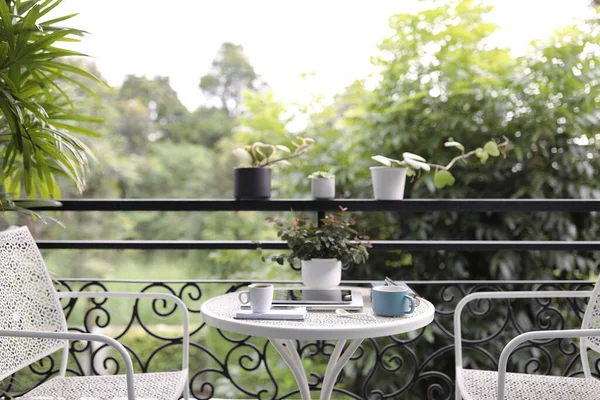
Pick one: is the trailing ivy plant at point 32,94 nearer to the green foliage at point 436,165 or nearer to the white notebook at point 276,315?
the white notebook at point 276,315

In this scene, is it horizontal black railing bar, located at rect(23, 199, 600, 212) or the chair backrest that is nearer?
the chair backrest

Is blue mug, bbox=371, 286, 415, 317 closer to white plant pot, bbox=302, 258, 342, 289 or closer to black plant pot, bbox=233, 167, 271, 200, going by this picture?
white plant pot, bbox=302, 258, 342, 289

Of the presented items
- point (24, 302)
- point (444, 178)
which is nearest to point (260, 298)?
point (24, 302)

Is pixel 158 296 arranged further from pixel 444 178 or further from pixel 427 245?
pixel 444 178

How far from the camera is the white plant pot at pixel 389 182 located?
2.04 meters

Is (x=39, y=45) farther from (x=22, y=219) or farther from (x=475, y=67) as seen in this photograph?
(x=22, y=219)

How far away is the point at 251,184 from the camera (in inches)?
80.4

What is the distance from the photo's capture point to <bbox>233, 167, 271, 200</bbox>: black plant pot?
2.04m

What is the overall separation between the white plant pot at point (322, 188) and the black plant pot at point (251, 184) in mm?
188

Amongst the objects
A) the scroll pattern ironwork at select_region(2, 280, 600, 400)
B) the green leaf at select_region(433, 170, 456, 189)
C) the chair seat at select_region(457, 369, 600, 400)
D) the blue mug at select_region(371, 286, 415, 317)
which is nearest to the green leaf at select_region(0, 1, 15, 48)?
the scroll pattern ironwork at select_region(2, 280, 600, 400)

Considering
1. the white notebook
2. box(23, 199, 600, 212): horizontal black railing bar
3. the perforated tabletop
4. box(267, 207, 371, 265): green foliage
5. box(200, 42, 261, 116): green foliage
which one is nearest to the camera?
the perforated tabletop

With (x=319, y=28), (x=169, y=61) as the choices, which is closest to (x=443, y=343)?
(x=319, y=28)

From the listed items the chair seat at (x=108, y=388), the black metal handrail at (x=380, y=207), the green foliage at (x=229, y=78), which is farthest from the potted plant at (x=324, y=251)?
the green foliage at (x=229, y=78)

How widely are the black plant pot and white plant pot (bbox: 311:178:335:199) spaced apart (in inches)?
7.4
